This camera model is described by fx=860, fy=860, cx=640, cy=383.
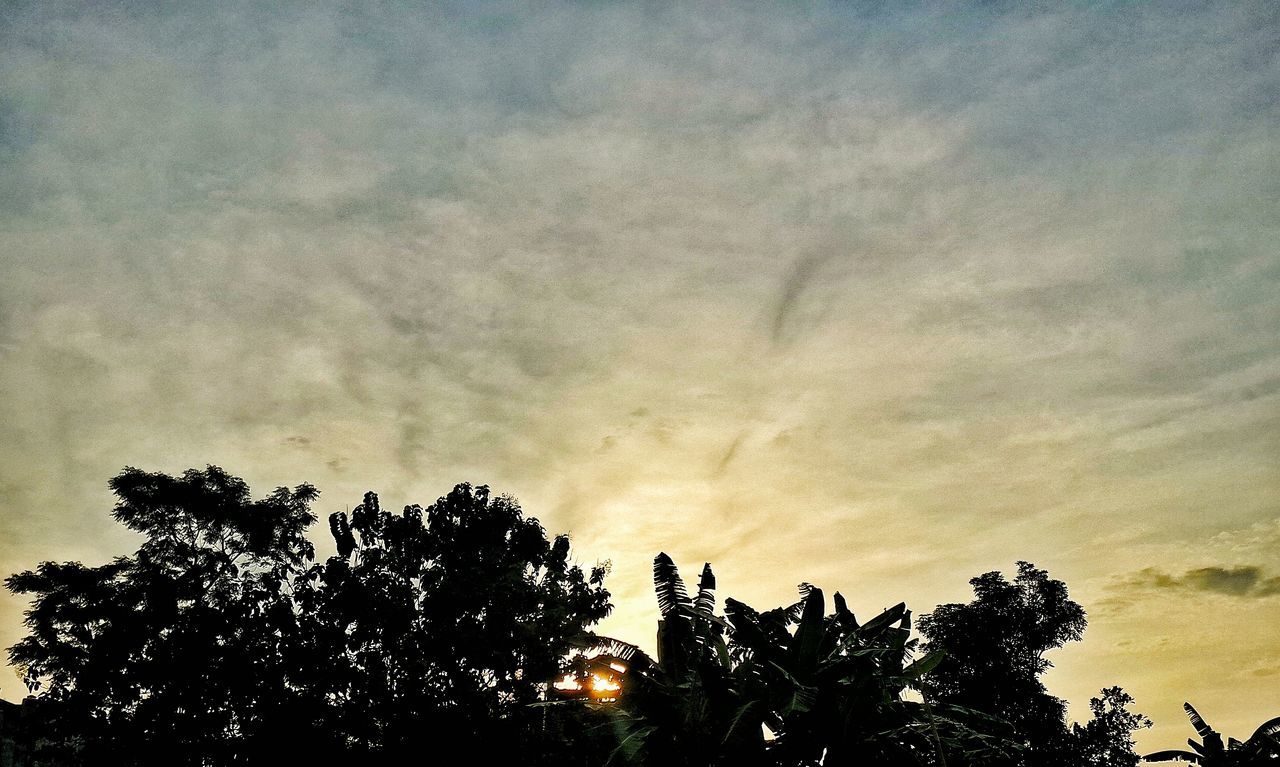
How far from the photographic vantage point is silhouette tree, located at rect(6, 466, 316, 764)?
Result: 99.8 ft

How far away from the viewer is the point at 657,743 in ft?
68.8

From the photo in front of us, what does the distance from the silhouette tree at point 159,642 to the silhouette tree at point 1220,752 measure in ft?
123

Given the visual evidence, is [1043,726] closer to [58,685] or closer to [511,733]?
[511,733]

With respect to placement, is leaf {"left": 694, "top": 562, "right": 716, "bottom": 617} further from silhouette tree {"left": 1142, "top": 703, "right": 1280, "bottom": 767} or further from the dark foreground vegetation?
silhouette tree {"left": 1142, "top": 703, "right": 1280, "bottom": 767}

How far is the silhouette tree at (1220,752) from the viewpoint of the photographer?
36.1 m

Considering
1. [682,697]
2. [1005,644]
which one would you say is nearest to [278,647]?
[682,697]

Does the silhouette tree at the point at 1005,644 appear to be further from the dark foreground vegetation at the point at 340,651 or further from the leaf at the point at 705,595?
the leaf at the point at 705,595

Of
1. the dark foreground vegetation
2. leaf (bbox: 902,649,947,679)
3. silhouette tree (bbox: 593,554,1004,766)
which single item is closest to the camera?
silhouette tree (bbox: 593,554,1004,766)

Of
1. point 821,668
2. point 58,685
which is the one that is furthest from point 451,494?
point 821,668

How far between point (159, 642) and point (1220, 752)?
4439 centimetres

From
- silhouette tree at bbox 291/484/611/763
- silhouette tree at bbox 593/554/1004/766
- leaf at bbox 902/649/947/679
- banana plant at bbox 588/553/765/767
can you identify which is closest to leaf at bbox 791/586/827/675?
silhouette tree at bbox 593/554/1004/766

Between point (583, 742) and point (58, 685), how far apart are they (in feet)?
64.6

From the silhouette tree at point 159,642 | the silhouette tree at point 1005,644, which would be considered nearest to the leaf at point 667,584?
the silhouette tree at point 159,642

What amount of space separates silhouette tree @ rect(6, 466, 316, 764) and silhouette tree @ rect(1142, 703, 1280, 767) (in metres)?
37.4
